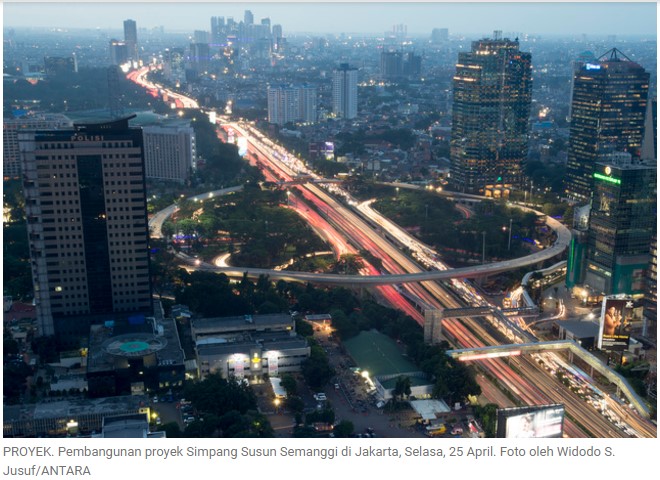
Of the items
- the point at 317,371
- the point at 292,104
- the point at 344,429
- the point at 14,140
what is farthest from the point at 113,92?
the point at 344,429

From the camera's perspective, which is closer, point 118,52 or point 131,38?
point 118,52

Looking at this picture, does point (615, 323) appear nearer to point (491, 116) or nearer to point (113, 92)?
point (491, 116)

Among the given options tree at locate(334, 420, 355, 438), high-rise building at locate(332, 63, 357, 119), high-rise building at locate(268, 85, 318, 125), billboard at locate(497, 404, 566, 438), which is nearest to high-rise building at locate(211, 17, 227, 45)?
high-rise building at locate(332, 63, 357, 119)

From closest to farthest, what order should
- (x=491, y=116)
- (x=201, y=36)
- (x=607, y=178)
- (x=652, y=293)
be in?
(x=652, y=293)
(x=607, y=178)
(x=491, y=116)
(x=201, y=36)

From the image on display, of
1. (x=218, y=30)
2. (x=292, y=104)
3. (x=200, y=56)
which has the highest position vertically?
(x=218, y=30)

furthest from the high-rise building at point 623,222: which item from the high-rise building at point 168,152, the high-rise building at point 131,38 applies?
the high-rise building at point 131,38

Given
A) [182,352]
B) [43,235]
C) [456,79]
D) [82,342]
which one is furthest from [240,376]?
[456,79]

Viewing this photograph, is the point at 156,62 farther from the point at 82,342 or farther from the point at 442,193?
the point at 82,342
